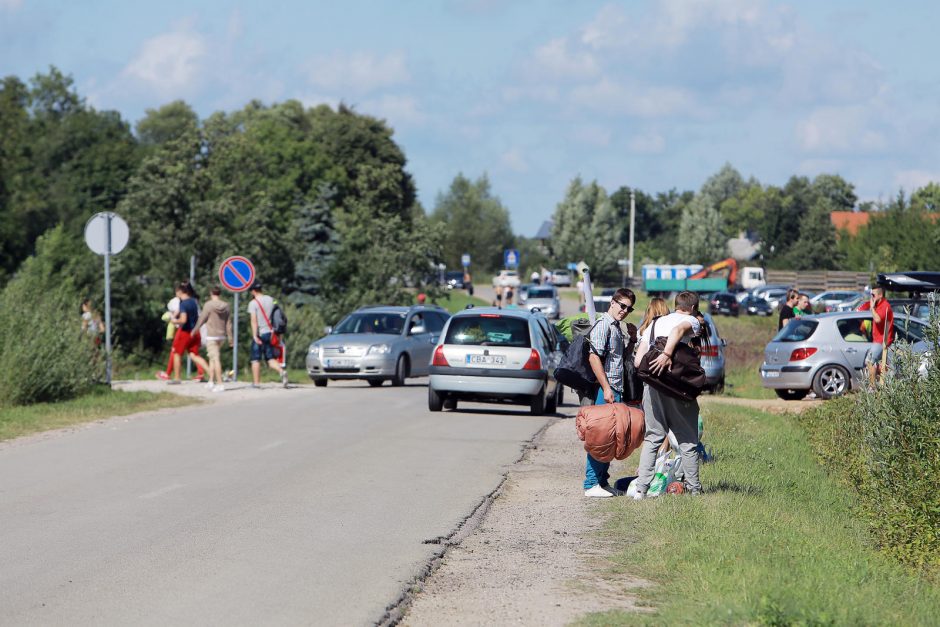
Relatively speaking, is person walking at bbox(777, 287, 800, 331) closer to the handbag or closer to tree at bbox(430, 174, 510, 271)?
the handbag

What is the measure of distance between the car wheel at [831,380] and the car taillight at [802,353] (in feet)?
1.10

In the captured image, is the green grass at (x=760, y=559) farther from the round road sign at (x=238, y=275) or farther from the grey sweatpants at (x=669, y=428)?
the round road sign at (x=238, y=275)

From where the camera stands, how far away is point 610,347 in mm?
11516

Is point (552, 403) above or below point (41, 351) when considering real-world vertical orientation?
below

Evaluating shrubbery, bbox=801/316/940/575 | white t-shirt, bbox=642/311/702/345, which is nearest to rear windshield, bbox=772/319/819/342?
white t-shirt, bbox=642/311/702/345

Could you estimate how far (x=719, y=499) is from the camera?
1058cm

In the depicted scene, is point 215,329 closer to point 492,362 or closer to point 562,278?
point 492,362

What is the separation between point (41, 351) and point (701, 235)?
10651cm

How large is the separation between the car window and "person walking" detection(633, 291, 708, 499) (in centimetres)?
1334

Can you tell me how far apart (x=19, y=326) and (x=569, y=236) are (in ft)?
328

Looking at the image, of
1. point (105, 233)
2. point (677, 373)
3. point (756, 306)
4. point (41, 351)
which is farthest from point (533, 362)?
point (756, 306)

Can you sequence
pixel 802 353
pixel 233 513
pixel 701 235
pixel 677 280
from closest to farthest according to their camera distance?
pixel 233 513, pixel 802 353, pixel 677 280, pixel 701 235

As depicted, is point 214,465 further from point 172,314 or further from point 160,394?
point 172,314

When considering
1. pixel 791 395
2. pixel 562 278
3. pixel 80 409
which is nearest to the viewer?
pixel 80 409
